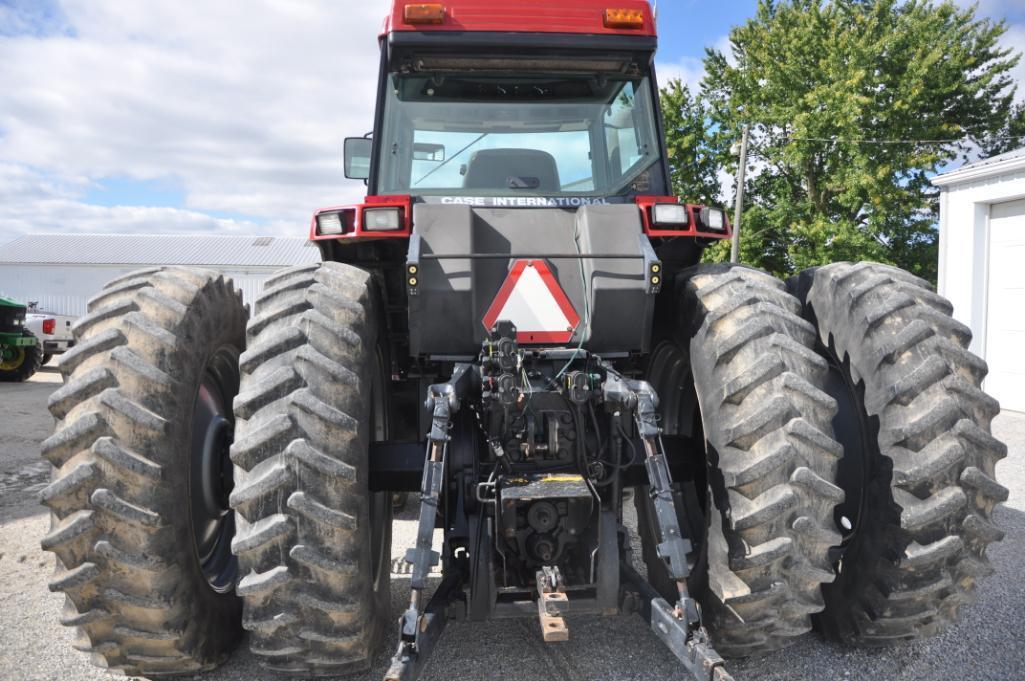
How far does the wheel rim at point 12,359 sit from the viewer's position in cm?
1502

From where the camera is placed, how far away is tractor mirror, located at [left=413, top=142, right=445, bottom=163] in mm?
3957

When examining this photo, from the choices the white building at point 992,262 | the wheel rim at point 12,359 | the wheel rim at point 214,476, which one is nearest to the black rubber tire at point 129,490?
the wheel rim at point 214,476

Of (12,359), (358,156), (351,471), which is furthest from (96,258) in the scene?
(351,471)

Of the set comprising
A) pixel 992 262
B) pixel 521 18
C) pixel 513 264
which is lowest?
pixel 513 264

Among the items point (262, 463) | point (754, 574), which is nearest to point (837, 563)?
point (754, 574)

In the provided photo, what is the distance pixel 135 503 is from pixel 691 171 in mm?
27870

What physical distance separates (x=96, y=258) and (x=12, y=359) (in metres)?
34.7

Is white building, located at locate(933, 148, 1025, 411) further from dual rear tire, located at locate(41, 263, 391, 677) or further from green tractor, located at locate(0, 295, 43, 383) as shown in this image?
green tractor, located at locate(0, 295, 43, 383)

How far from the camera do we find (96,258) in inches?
1812

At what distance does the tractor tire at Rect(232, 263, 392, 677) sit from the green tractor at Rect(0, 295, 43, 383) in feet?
48.7

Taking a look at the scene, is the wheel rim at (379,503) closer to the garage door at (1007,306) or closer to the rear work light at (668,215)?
the rear work light at (668,215)

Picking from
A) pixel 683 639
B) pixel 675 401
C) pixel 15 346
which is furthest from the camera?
pixel 15 346

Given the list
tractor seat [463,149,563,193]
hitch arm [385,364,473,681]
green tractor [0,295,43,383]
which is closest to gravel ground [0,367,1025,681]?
hitch arm [385,364,473,681]

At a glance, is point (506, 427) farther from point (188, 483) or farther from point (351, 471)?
point (188, 483)
